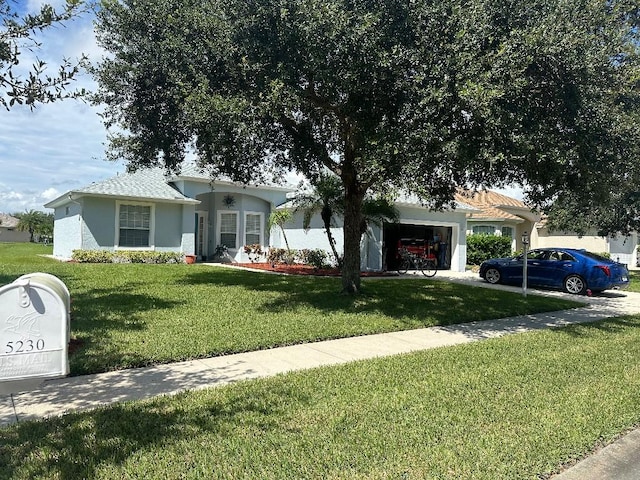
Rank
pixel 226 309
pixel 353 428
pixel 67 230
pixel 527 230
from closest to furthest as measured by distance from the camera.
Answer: pixel 353 428
pixel 226 309
pixel 67 230
pixel 527 230

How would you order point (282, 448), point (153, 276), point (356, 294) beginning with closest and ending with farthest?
point (282, 448) → point (356, 294) → point (153, 276)

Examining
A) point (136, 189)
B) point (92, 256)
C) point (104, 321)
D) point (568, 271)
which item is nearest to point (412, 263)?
point (568, 271)

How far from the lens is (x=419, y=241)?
23.0 m

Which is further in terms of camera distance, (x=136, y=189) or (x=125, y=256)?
(x=136, y=189)

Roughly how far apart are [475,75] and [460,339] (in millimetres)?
4420

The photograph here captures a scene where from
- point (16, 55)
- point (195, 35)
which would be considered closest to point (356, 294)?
point (195, 35)

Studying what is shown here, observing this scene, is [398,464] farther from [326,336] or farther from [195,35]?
[195,35]

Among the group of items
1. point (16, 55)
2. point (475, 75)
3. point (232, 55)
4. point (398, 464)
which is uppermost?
point (232, 55)

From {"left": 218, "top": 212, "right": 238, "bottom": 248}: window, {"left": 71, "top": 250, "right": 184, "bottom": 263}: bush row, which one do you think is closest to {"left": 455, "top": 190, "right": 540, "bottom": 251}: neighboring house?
{"left": 218, "top": 212, "right": 238, "bottom": 248}: window

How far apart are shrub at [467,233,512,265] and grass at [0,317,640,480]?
64.1 ft

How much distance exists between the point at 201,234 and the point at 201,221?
0.65m

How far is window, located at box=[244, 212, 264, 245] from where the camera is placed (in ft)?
73.2

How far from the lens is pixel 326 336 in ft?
25.7

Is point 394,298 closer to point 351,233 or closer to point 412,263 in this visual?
point 351,233
